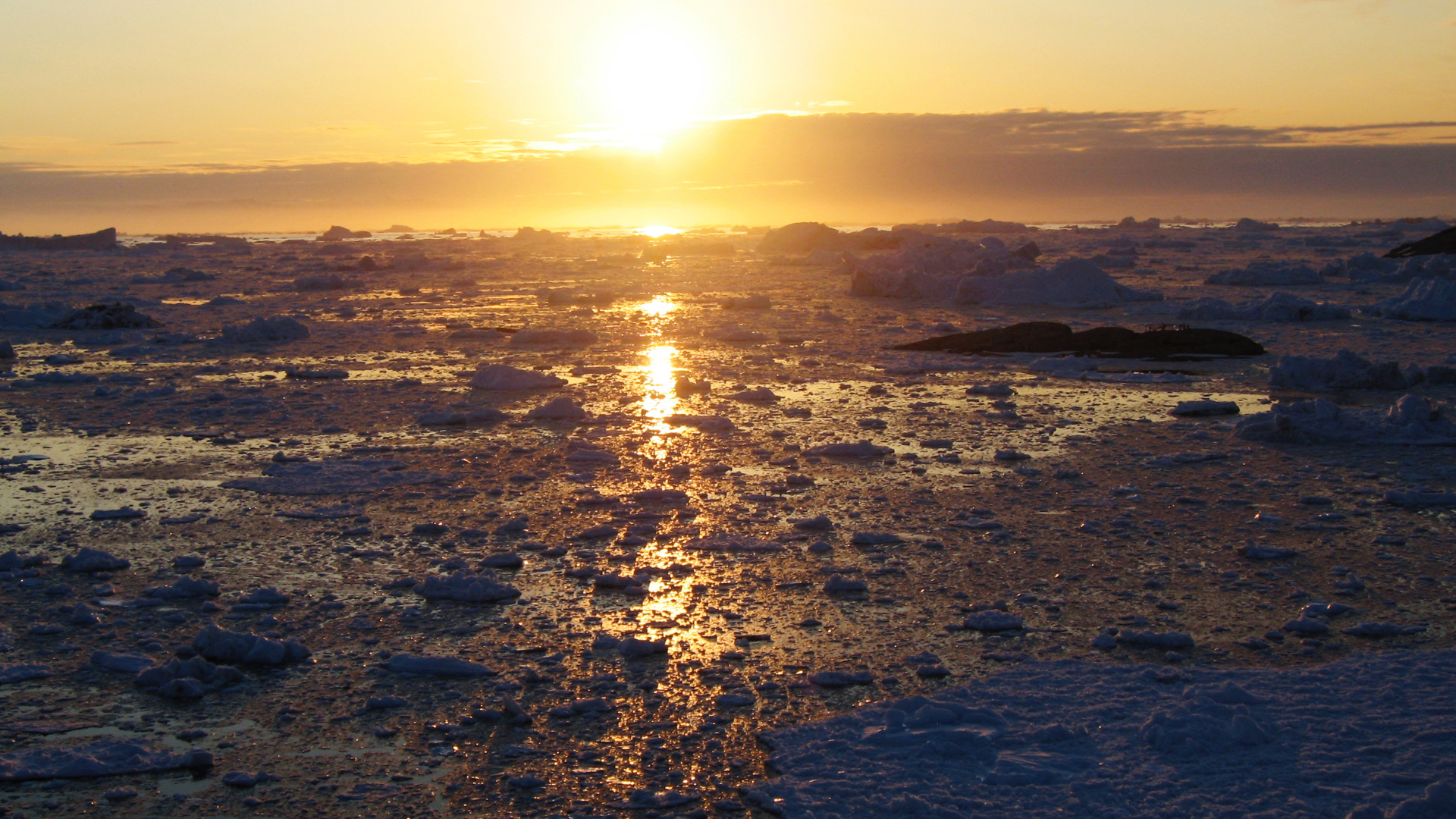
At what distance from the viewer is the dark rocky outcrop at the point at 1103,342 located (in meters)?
9.69

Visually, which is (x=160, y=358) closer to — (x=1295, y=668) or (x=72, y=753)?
(x=72, y=753)

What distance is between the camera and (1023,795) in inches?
96.3

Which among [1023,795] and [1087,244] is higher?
[1087,244]

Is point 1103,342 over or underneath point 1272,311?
underneath

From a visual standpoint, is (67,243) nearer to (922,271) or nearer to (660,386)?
(922,271)

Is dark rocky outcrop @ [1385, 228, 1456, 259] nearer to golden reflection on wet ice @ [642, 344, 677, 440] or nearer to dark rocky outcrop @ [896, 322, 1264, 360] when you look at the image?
dark rocky outcrop @ [896, 322, 1264, 360]

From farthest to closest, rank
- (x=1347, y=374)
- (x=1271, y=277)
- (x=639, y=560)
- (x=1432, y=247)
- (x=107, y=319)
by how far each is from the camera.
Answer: (x=1432, y=247), (x=1271, y=277), (x=107, y=319), (x=1347, y=374), (x=639, y=560)

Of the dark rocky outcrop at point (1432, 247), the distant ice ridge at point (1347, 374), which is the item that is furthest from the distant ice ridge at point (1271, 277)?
the distant ice ridge at point (1347, 374)

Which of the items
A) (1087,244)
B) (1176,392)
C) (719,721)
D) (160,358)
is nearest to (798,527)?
(719,721)

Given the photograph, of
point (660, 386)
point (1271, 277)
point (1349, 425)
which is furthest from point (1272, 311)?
point (660, 386)

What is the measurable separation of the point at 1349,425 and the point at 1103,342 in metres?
4.13

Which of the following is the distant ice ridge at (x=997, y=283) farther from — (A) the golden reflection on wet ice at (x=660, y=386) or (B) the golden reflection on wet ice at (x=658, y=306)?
(A) the golden reflection on wet ice at (x=660, y=386)

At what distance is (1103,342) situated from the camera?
1009 centimetres

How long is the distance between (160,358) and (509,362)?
3.55 m
